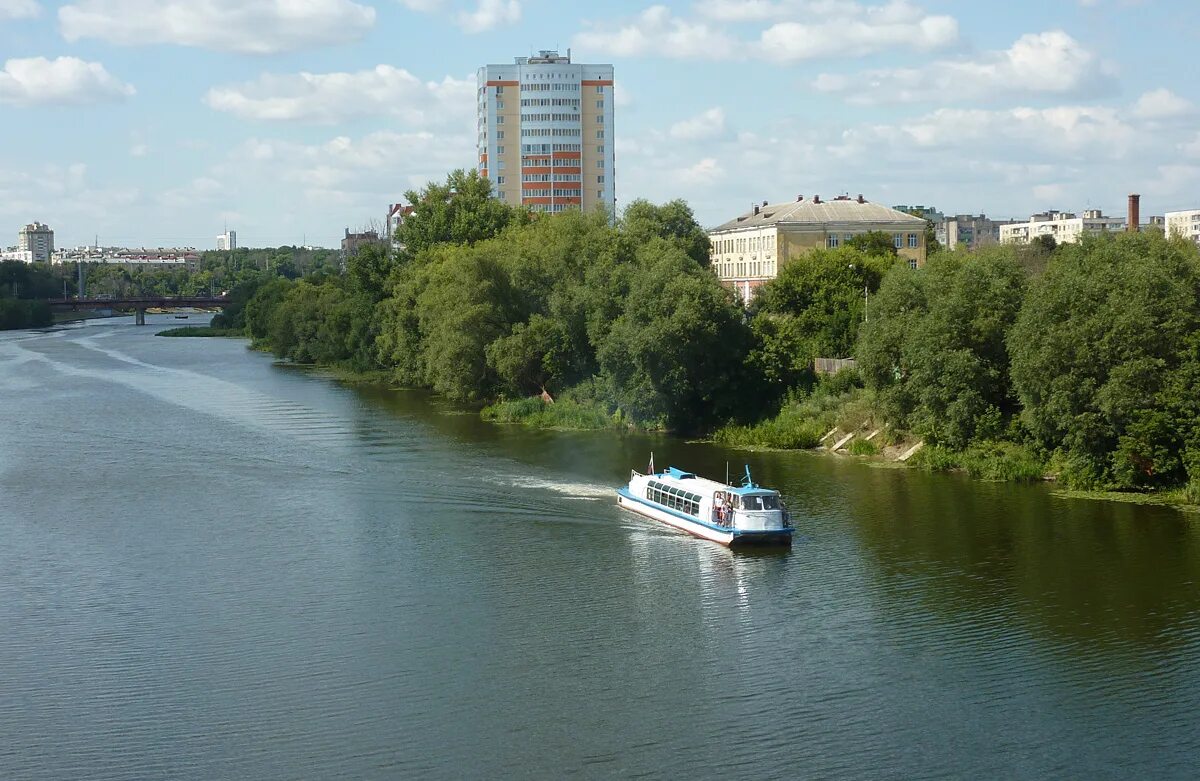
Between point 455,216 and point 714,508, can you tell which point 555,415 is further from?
point 455,216

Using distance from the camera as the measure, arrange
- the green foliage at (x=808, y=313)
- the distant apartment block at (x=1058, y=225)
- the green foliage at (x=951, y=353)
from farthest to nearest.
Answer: the distant apartment block at (x=1058, y=225) → the green foliage at (x=808, y=313) → the green foliage at (x=951, y=353)

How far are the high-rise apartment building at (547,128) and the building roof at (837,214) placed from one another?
48648mm

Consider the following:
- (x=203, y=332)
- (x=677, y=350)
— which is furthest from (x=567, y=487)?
(x=203, y=332)

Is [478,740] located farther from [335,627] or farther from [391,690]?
[335,627]

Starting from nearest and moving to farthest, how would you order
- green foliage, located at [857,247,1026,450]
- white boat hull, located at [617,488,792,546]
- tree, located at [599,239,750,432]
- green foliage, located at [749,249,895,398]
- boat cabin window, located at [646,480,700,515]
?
white boat hull, located at [617,488,792,546] → boat cabin window, located at [646,480,700,515] → green foliage, located at [857,247,1026,450] → tree, located at [599,239,750,432] → green foliage, located at [749,249,895,398]

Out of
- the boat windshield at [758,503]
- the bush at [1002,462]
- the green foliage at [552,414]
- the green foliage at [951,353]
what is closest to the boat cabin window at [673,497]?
the boat windshield at [758,503]

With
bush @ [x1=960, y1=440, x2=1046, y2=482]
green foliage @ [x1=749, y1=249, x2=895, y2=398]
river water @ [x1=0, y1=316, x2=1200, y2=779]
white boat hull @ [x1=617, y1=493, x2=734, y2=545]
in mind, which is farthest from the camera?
green foliage @ [x1=749, y1=249, x2=895, y2=398]

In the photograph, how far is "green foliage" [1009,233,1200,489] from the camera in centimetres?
3456

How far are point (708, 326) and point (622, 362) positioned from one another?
3.47 metres

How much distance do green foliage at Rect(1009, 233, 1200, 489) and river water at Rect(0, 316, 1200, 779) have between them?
1.94 meters

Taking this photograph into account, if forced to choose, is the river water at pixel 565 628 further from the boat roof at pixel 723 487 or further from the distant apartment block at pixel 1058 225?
the distant apartment block at pixel 1058 225

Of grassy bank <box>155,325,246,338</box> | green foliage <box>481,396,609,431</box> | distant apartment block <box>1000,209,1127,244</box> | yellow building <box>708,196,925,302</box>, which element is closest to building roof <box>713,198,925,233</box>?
yellow building <box>708,196,925,302</box>

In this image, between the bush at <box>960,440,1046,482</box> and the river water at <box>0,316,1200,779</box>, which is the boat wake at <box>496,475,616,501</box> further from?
the bush at <box>960,440,1046,482</box>

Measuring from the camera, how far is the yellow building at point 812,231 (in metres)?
80.0
